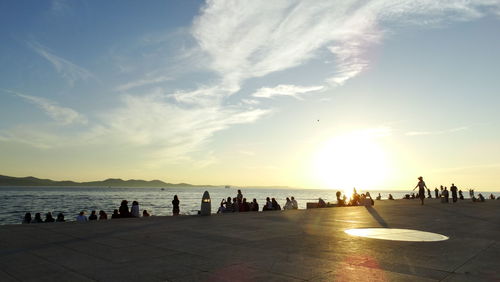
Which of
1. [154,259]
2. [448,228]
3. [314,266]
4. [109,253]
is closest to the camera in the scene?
[314,266]

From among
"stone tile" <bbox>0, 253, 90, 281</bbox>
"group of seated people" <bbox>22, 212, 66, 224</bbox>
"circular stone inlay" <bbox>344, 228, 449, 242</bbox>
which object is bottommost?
"group of seated people" <bbox>22, 212, 66, 224</bbox>

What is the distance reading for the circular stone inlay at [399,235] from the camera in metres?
10.4

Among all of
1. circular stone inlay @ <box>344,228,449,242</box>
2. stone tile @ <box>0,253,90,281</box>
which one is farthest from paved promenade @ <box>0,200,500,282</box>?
circular stone inlay @ <box>344,228,449,242</box>

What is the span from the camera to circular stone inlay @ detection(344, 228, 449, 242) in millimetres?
10430

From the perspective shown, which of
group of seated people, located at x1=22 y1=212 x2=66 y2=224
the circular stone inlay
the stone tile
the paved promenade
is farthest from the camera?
group of seated people, located at x1=22 y1=212 x2=66 y2=224

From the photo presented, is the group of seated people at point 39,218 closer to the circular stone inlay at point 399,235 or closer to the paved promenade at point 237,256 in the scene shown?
the paved promenade at point 237,256

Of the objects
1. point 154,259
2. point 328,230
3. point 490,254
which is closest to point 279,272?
point 154,259

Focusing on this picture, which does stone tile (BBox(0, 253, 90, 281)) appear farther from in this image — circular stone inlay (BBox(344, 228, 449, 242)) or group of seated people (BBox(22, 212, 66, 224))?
group of seated people (BBox(22, 212, 66, 224))

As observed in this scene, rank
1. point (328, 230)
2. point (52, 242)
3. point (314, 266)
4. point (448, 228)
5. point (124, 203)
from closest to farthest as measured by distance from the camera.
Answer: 1. point (314, 266)
2. point (52, 242)
3. point (328, 230)
4. point (448, 228)
5. point (124, 203)

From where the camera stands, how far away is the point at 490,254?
26.9 ft

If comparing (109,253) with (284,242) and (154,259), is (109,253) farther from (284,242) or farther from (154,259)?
(284,242)

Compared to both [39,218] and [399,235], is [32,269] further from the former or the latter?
[39,218]

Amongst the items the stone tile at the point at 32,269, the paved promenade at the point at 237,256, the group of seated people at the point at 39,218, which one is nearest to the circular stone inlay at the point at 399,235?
the paved promenade at the point at 237,256

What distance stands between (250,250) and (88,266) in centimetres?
369
